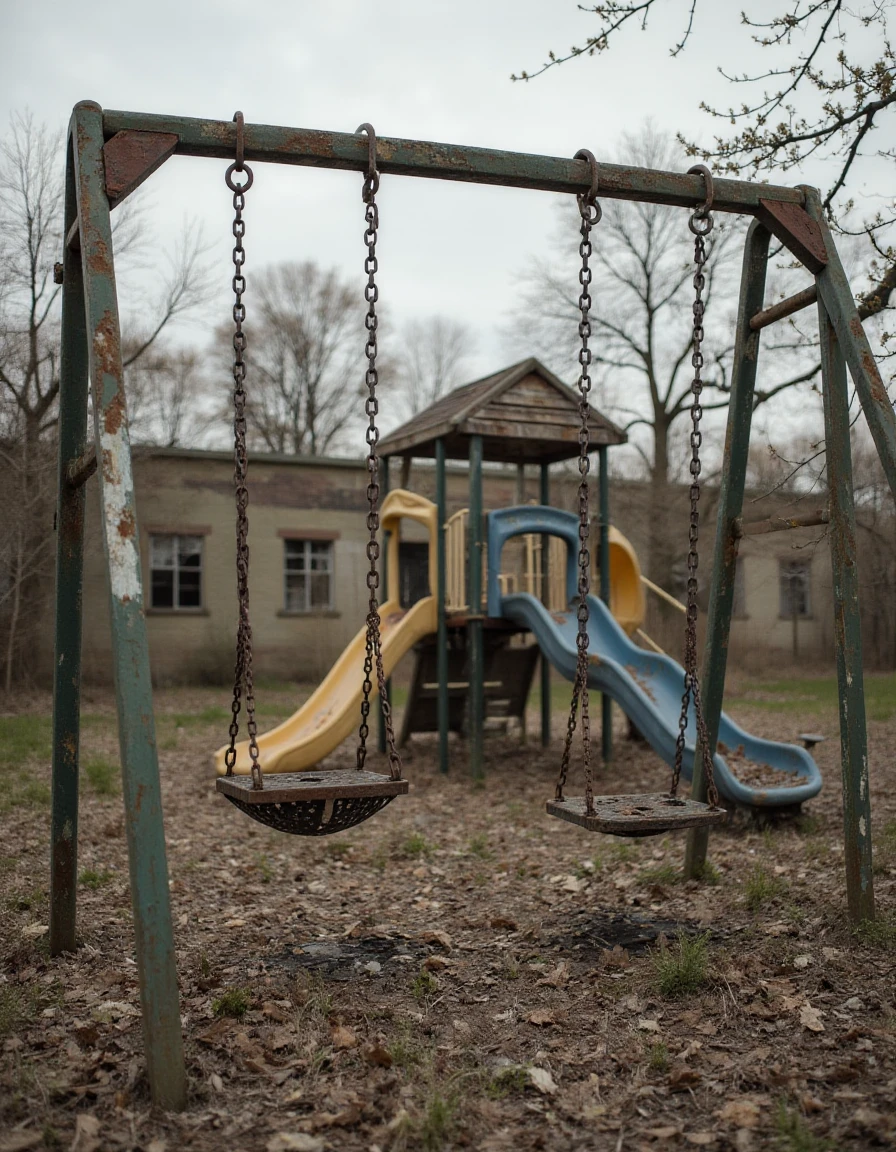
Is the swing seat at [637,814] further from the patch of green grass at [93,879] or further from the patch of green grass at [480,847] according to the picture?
the patch of green grass at [93,879]

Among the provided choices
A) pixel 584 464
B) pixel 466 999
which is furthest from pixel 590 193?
pixel 466 999

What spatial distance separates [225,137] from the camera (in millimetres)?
3836

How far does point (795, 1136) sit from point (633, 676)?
6.34 m

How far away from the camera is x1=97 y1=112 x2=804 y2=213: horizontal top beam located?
3809 mm

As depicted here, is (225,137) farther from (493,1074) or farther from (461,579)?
(461,579)

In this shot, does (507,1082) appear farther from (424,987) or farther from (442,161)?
(442,161)

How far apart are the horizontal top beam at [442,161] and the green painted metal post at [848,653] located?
70 cm

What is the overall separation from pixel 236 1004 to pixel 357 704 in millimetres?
6473

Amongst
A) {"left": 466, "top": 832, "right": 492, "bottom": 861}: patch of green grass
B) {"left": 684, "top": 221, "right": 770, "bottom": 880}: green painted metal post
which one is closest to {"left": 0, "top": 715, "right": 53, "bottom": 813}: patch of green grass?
{"left": 466, "top": 832, "right": 492, "bottom": 861}: patch of green grass

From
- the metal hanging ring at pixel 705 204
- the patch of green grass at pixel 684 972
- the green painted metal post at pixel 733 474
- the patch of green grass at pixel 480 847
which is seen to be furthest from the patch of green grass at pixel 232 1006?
the metal hanging ring at pixel 705 204

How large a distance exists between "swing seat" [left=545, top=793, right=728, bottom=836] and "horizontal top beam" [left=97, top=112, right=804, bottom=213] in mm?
2546

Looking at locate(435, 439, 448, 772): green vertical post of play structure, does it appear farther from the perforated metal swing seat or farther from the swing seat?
the perforated metal swing seat

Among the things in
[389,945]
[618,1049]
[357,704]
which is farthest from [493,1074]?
[357,704]

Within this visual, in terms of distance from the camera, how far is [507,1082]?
315cm
